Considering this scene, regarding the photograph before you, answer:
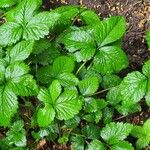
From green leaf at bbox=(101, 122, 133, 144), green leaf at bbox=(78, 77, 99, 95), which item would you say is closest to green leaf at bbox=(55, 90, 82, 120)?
green leaf at bbox=(78, 77, 99, 95)

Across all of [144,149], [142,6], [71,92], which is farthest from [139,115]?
[142,6]

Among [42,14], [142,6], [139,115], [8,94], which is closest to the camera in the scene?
[8,94]

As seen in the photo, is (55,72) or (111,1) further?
(111,1)

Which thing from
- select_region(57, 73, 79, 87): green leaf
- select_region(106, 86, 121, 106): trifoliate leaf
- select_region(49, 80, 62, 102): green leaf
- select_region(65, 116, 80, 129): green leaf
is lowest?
select_region(65, 116, 80, 129): green leaf

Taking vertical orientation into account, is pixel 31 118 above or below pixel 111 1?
below

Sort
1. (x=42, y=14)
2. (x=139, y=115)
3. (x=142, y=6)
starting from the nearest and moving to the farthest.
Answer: (x=42, y=14)
(x=139, y=115)
(x=142, y=6)

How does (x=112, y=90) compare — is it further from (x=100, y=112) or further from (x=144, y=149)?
(x=144, y=149)

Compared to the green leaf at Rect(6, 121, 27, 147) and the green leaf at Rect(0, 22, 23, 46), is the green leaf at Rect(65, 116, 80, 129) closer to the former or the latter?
the green leaf at Rect(6, 121, 27, 147)

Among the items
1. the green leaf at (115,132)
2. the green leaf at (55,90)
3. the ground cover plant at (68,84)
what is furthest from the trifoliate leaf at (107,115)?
the green leaf at (55,90)
